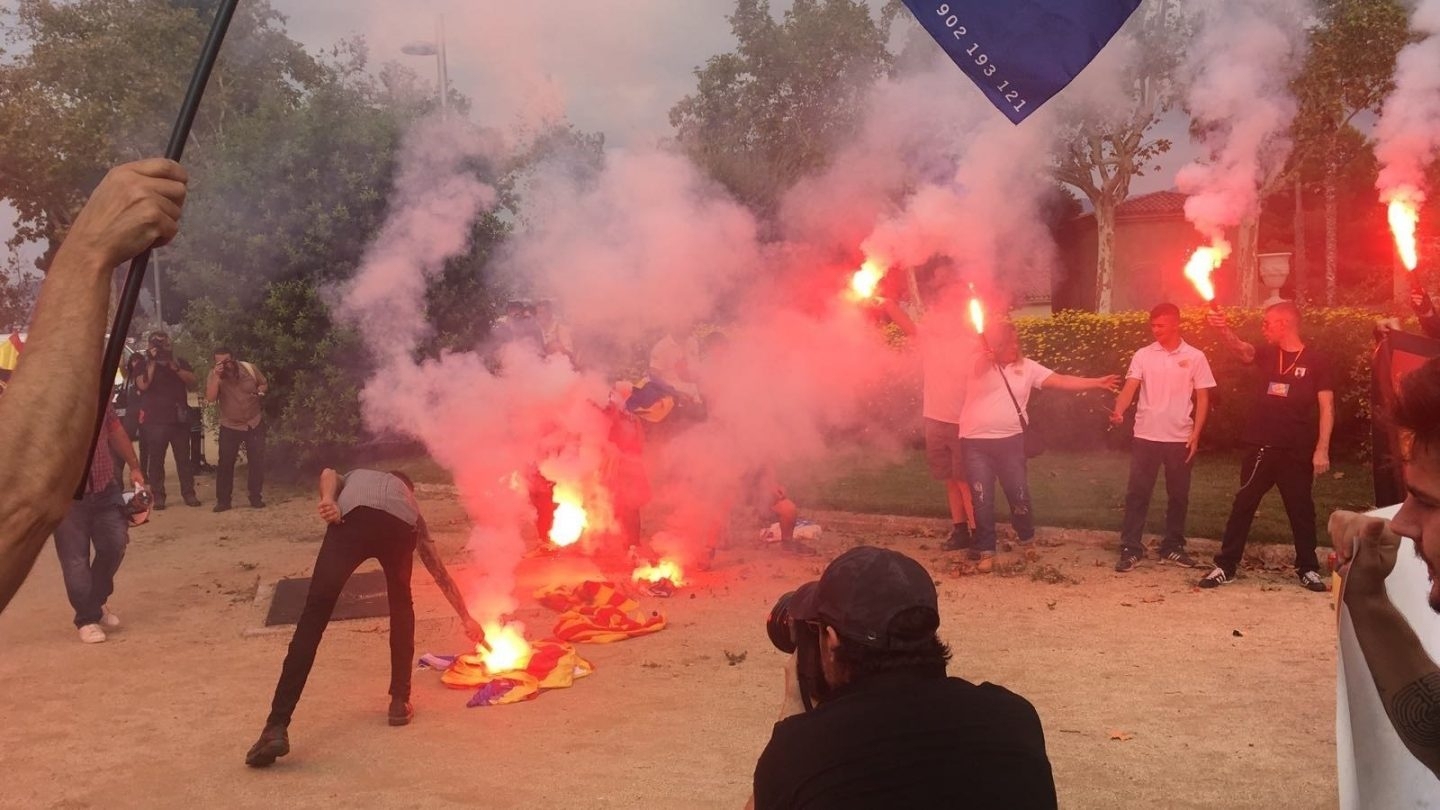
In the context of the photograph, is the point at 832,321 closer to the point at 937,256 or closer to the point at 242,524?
the point at 937,256

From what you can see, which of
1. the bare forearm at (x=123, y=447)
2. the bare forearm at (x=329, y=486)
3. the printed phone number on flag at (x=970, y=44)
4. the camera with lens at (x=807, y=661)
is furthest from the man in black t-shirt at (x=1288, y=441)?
the bare forearm at (x=123, y=447)

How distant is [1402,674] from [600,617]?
5936 mm

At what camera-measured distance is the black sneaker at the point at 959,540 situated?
9.87 m

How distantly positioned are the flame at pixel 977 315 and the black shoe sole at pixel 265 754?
20.7 ft

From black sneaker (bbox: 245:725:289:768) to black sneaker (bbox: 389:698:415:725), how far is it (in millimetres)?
614

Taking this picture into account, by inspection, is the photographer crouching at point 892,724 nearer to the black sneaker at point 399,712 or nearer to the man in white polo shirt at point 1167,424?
the black sneaker at point 399,712

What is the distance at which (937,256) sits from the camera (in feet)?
36.3

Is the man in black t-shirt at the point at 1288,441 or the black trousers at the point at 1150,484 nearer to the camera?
the man in black t-shirt at the point at 1288,441

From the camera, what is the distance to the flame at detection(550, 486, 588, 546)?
30.9ft

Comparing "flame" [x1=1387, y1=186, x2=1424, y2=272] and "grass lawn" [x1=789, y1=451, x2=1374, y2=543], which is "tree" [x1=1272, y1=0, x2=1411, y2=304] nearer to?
"grass lawn" [x1=789, y1=451, x2=1374, y2=543]

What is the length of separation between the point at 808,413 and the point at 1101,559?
324cm

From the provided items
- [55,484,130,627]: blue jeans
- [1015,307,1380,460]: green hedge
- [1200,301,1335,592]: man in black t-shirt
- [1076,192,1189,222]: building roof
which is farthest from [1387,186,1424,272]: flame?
[1076,192,1189,222]: building roof

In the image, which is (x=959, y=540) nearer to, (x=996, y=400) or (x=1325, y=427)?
(x=996, y=400)

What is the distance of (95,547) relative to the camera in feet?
25.8
